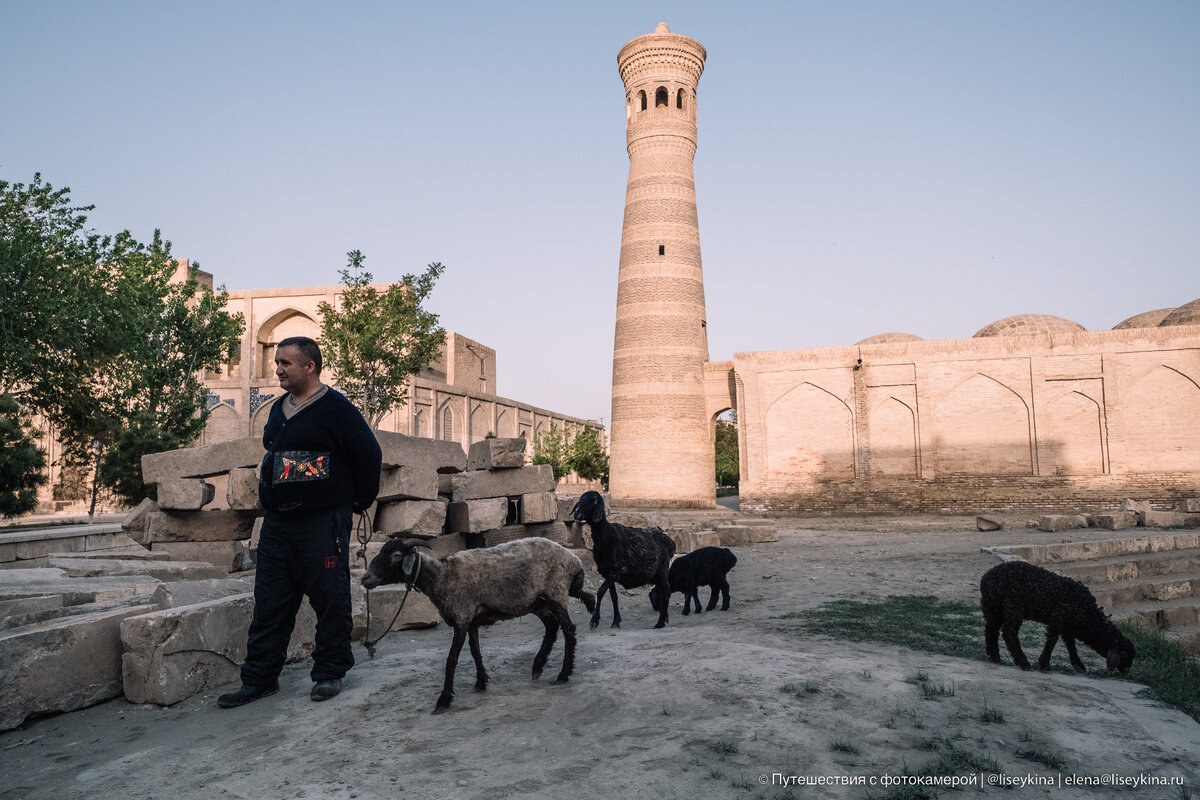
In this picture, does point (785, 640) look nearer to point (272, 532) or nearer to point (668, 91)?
point (272, 532)

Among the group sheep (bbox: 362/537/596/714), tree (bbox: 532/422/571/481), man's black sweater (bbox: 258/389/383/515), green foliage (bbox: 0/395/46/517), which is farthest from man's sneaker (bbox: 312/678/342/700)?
tree (bbox: 532/422/571/481)

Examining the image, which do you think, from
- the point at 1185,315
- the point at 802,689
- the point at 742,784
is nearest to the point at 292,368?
the point at 742,784

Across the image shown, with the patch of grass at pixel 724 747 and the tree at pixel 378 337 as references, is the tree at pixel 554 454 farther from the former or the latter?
the patch of grass at pixel 724 747

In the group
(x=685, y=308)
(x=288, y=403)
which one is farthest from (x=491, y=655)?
(x=685, y=308)

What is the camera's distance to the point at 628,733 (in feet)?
11.1

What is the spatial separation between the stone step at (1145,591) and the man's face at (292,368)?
9151 mm

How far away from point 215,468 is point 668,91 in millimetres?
25624

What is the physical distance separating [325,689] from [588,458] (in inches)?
1524

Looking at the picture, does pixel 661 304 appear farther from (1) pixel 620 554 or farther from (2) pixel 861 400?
(1) pixel 620 554

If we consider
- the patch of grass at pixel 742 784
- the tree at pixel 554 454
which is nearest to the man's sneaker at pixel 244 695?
the patch of grass at pixel 742 784

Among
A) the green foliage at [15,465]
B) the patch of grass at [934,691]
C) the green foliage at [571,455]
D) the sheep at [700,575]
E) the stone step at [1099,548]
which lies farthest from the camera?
the green foliage at [571,455]

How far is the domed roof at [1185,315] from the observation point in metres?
27.9

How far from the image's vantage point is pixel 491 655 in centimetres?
519

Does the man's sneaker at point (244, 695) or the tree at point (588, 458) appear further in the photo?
the tree at point (588, 458)
